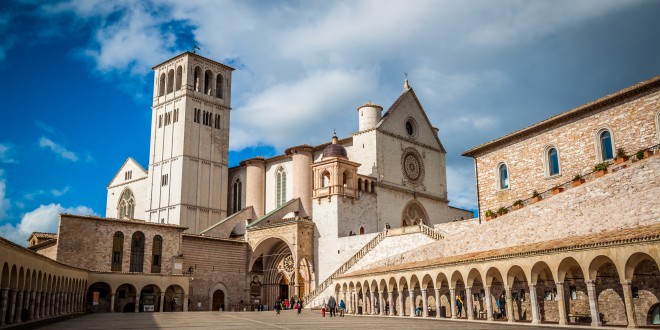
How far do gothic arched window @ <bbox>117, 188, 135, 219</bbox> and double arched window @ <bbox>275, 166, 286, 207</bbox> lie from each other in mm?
18587

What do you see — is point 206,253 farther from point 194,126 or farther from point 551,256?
point 551,256

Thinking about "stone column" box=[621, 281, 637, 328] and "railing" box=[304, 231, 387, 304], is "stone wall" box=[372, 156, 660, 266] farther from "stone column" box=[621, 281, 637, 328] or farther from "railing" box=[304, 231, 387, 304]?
"railing" box=[304, 231, 387, 304]

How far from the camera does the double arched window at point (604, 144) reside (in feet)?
89.9

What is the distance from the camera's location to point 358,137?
51875 mm

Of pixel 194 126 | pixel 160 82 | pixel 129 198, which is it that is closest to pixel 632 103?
pixel 194 126

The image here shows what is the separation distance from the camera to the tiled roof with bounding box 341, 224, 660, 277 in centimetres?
1859

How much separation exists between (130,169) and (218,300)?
85.2ft

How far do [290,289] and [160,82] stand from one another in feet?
93.5

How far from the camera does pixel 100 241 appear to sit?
4044 centimetres

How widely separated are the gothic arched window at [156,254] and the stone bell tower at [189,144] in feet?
44.5

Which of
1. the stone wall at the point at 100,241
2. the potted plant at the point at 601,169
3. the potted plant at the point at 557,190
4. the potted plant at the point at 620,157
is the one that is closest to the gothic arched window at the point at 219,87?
the stone wall at the point at 100,241

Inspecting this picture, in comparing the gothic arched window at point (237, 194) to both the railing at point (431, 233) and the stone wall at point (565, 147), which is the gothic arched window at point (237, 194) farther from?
the stone wall at point (565, 147)

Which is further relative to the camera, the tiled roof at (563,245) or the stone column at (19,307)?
the stone column at (19,307)

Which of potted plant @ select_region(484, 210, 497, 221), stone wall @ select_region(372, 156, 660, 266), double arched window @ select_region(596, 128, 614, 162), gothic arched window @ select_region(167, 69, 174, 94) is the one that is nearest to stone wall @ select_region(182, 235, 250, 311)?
gothic arched window @ select_region(167, 69, 174, 94)
